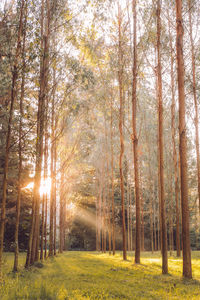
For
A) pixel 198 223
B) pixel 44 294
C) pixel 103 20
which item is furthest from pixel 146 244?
pixel 44 294

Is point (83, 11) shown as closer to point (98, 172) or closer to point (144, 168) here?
point (98, 172)

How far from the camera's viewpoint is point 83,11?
1140cm

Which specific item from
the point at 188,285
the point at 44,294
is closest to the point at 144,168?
the point at 188,285

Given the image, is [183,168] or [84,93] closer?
[183,168]

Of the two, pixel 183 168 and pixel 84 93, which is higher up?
pixel 84 93

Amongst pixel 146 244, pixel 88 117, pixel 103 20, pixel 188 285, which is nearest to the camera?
pixel 188 285

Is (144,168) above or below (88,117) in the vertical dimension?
below

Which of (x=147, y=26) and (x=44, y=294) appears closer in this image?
(x=44, y=294)

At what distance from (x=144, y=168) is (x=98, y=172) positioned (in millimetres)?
5025

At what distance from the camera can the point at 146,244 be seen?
100 feet

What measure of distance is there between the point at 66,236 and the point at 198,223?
647 inches

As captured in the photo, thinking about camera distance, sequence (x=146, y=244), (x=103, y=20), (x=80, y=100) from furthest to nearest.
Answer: (x=146, y=244)
(x=80, y=100)
(x=103, y=20)

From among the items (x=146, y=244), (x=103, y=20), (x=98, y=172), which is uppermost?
(x=103, y=20)

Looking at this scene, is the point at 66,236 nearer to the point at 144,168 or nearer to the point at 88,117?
the point at 144,168
